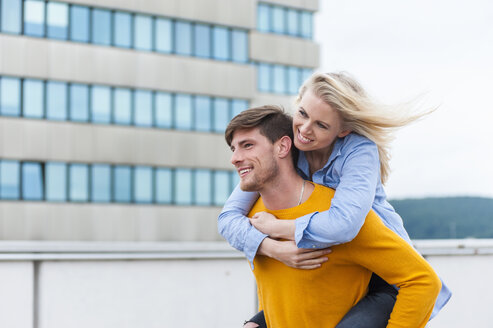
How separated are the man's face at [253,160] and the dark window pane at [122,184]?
1094 inches

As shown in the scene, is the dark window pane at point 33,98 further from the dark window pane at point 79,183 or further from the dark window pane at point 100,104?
the dark window pane at point 79,183

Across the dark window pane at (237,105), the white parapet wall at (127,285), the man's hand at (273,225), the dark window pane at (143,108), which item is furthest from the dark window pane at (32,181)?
the man's hand at (273,225)

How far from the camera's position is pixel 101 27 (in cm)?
3022

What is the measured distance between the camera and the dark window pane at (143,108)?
30.9 metres

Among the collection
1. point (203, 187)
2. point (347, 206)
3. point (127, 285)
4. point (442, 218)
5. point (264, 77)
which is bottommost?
point (442, 218)

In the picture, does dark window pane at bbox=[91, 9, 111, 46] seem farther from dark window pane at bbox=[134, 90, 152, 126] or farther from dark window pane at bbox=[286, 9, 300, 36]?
dark window pane at bbox=[286, 9, 300, 36]

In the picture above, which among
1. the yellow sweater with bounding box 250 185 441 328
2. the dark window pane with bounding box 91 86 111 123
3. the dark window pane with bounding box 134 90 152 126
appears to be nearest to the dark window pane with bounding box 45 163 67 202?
the dark window pane with bounding box 91 86 111 123

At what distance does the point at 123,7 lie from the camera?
30.7m

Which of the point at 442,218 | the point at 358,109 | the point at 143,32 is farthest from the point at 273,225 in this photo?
the point at 442,218

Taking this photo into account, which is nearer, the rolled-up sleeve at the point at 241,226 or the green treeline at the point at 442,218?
the rolled-up sleeve at the point at 241,226

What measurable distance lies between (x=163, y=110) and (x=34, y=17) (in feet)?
23.5

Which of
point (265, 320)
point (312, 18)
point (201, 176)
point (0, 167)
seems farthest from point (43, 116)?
point (265, 320)

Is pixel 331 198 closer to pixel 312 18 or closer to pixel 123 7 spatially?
pixel 123 7

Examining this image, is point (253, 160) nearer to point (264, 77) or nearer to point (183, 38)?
point (183, 38)
